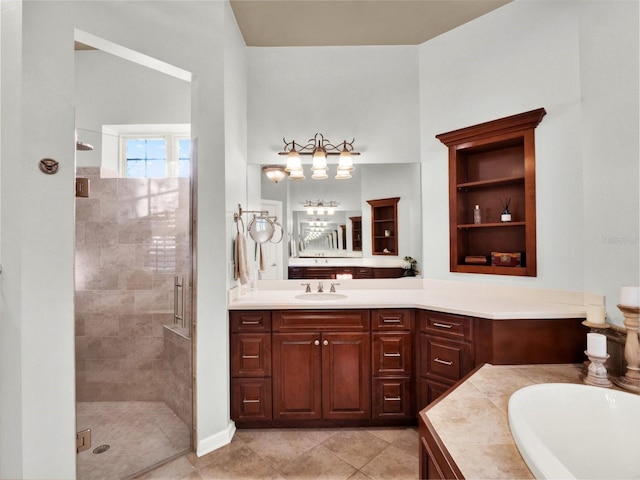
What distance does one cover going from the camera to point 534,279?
2.26m

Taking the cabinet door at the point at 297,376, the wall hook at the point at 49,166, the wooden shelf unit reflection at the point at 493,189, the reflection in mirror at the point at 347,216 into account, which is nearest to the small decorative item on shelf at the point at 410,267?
the reflection in mirror at the point at 347,216

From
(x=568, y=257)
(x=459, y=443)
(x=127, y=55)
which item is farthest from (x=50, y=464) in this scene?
(x=568, y=257)

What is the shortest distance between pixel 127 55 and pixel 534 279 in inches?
120

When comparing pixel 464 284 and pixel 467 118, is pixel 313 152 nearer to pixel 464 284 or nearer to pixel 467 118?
pixel 467 118

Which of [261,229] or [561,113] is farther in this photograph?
[261,229]

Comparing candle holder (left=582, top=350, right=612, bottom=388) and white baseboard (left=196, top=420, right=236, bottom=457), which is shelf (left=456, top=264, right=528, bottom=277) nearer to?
candle holder (left=582, top=350, right=612, bottom=388)

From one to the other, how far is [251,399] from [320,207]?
1652 millimetres

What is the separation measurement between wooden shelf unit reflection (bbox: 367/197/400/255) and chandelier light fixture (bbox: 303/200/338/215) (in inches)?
14.5

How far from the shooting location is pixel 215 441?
6.63 ft

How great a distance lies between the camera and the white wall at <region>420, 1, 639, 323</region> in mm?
1670

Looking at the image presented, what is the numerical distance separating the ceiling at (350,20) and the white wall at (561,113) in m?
Answer: 0.17

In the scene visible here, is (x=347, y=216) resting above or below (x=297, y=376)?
above

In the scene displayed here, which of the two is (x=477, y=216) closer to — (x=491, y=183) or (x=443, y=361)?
(x=491, y=183)

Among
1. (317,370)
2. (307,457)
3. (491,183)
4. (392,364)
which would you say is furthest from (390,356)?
(491,183)
